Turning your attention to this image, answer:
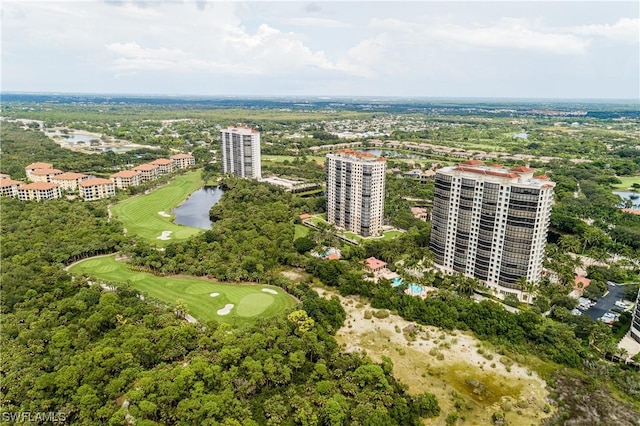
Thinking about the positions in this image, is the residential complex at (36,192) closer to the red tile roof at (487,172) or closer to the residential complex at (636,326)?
the red tile roof at (487,172)

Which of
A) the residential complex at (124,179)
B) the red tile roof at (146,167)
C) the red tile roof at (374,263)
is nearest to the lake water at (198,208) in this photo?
the residential complex at (124,179)

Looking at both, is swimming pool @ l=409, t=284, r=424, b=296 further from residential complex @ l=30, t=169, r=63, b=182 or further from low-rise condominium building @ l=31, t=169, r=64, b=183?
residential complex @ l=30, t=169, r=63, b=182

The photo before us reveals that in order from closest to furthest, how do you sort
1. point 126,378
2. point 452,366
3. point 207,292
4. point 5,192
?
point 126,378
point 452,366
point 207,292
point 5,192

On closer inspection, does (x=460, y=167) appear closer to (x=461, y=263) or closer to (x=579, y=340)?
(x=461, y=263)

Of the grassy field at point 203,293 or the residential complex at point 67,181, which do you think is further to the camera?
the residential complex at point 67,181

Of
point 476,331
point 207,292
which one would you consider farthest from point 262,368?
point 476,331

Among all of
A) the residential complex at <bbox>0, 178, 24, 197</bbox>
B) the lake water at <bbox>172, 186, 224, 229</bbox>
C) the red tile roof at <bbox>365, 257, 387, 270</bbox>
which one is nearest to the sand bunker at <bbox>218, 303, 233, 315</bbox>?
the red tile roof at <bbox>365, 257, 387, 270</bbox>
